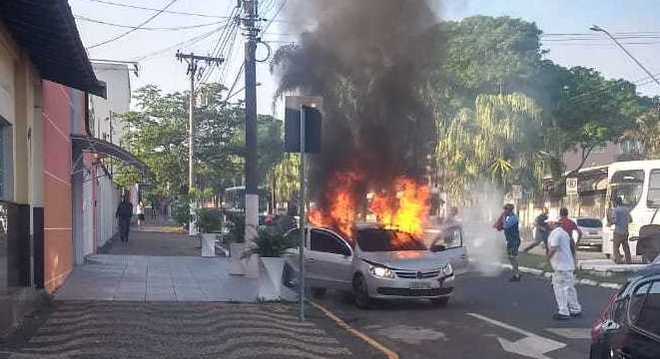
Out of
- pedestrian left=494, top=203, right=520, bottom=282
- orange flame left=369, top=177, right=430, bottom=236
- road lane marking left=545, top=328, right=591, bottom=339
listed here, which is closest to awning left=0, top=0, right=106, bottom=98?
road lane marking left=545, top=328, right=591, bottom=339

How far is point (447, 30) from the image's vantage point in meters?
19.2

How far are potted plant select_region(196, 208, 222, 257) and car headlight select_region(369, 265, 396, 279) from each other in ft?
40.3

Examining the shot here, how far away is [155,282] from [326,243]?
12.3 ft

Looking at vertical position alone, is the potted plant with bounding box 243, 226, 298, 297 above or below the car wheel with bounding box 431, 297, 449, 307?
above

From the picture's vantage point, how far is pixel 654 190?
61.0 ft

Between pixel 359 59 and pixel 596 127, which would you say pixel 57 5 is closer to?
pixel 359 59

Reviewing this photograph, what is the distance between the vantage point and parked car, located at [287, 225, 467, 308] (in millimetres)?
12000

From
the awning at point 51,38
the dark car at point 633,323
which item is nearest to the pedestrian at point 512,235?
the awning at point 51,38

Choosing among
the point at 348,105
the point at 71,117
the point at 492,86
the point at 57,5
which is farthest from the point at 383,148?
the point at 492,86

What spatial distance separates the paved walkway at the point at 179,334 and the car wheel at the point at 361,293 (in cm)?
130

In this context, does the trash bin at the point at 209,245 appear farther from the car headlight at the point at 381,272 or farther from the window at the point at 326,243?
the car headlight at the point at 381,272

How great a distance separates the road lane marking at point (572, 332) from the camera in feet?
31.4

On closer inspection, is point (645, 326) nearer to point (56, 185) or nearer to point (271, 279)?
point (271, 279)

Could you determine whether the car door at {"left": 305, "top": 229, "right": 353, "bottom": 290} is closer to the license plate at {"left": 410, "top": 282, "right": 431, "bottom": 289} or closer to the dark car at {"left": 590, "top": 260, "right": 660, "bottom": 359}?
the license plate at {"left": 410, "top": 282, "right": 431, "bottom": 289}
